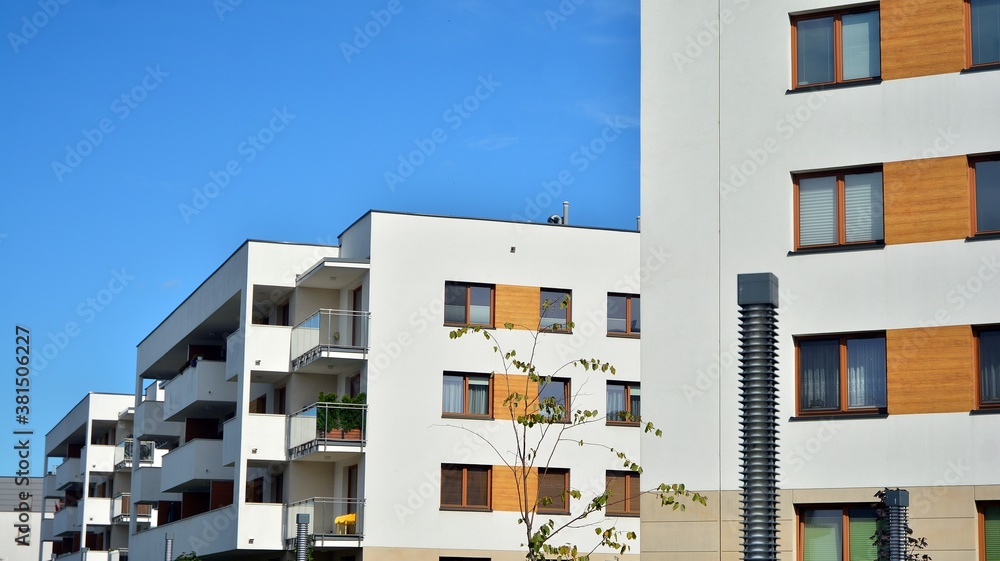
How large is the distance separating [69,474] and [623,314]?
47824 millimetres

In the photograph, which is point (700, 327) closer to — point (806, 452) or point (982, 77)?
point (806, 452)

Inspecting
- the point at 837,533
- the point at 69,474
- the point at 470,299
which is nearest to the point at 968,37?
the point at 837,533

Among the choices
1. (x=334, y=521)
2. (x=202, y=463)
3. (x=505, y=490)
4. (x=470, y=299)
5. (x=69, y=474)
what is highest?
(x=470, y=299)

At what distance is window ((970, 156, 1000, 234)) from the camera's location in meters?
23.2

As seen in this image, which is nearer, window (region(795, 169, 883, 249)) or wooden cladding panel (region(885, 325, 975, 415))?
wooden cladding panel (region(885, 325, 975, 415))

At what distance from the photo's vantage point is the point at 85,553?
68812 millimetres

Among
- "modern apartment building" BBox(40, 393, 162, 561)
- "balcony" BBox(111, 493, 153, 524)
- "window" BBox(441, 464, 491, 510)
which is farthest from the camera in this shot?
"modern apartment building" BBox(40, 393, 162, 561)

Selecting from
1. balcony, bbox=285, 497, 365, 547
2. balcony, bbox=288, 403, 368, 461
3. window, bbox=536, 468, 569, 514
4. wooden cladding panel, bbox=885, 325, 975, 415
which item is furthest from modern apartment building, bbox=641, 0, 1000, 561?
balcony, bbox=285, 497, 365, 547

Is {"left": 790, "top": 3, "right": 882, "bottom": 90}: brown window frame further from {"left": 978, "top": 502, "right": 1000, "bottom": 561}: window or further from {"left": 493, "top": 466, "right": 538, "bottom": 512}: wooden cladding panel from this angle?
{"left": 493, "top": 466, "right": 538, "bottom": 512}: wooden cladding panel

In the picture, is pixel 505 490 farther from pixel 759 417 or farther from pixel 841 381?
pixel 759 417

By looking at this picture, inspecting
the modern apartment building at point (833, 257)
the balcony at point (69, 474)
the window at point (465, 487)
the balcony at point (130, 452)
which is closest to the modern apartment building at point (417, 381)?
the window at point (465, 487)

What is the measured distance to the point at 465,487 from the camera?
4169 centimetres

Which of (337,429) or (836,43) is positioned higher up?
(836,43)

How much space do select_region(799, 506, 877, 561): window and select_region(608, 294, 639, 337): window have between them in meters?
20.9
